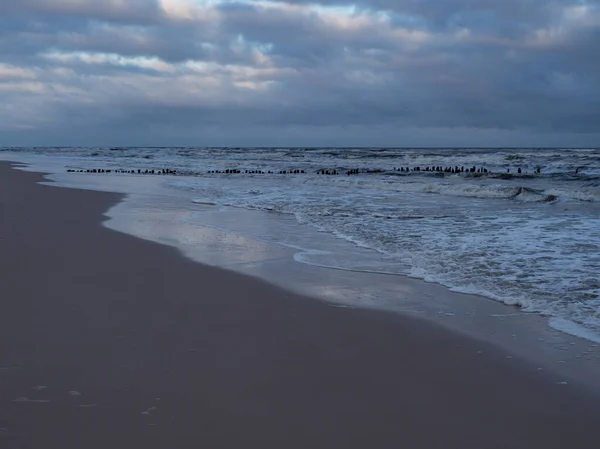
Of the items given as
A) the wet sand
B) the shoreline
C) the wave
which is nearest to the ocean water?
the shoreline

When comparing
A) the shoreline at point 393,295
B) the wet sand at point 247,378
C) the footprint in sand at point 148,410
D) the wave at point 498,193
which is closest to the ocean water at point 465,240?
the shoreline at point 393,295

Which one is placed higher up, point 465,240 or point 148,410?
point 465,240

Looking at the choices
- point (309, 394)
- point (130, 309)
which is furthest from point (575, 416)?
point (130, 309)

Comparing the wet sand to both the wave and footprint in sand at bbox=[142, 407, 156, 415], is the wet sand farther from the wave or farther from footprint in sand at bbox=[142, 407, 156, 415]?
the wave

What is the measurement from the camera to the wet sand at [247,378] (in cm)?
278

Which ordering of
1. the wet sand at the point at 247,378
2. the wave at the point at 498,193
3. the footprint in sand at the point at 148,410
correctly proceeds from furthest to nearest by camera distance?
the wave at the point at 498,193, the footprint in sand at the point at 148,410, the wet sand at the point at 247,378

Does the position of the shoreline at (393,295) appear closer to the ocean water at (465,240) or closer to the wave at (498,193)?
the ocean water at (465,240)

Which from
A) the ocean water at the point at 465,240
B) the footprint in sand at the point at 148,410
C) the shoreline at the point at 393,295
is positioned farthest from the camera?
the ocean water at the point at 465,240

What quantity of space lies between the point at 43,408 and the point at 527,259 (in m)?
5.93

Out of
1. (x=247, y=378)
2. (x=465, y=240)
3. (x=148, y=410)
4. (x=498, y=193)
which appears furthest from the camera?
(x=498, y=193)

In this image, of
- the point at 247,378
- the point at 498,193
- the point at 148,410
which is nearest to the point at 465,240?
the point at 247,378

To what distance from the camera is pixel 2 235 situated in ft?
26.8

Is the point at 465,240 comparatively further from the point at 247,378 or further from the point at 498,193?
the point at 498,193

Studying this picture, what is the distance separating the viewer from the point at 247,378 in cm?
343
